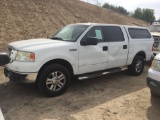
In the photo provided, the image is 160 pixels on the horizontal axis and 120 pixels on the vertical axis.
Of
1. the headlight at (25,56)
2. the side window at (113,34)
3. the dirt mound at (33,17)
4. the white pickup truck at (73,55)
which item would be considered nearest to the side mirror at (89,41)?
the white pickup truck at (73,55)

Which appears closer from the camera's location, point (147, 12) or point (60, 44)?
point (60, 44)

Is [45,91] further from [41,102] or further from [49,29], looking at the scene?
[49,29]

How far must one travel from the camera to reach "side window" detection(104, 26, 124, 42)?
18.7ft

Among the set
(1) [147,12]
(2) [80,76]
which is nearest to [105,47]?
(2) [80,76]

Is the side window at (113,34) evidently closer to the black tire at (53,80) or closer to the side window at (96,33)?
the side window at (96,33)

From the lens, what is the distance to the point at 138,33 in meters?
6.76

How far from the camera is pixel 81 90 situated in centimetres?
526

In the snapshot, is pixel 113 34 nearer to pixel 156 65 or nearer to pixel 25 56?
pixel 156 65

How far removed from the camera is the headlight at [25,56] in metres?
4.27

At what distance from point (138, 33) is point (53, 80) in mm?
3654

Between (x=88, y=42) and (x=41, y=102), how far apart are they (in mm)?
1847

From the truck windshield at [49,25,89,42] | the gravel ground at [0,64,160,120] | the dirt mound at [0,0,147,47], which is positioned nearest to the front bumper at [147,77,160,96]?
the gravel ground at [0,64,160,120]

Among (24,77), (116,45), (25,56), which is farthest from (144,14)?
(24,77)

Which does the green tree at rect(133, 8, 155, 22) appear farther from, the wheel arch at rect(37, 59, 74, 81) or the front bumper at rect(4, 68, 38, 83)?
the front bumper at rect(4, 68, 38, 83)
